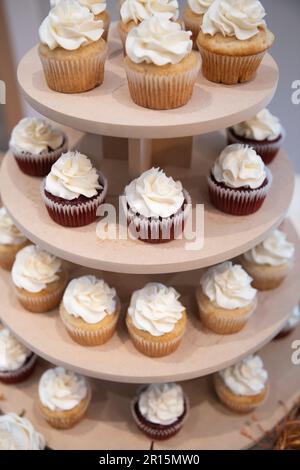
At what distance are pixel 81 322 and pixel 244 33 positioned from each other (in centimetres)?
84

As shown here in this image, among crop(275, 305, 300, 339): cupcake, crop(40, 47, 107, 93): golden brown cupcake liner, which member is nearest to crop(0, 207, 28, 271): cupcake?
crop(40, 47, 107, 93): golden brown cupcake liner

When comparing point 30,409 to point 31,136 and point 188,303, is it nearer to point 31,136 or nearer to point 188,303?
point 188,303

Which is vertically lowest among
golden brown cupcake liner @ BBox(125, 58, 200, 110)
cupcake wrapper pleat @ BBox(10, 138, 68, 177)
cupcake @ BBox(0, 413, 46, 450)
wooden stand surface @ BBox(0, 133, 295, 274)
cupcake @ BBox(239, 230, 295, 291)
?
cupcake @ BBox(0, 413, 46, 450)

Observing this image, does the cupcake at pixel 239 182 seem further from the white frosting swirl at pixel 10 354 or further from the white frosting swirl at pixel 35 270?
the white frosting swirl at pixel 10 354

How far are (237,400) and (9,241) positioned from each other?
0.93 metres

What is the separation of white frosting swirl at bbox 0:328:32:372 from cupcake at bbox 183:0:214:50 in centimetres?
114

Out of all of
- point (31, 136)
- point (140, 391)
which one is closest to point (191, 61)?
point (31, 136)

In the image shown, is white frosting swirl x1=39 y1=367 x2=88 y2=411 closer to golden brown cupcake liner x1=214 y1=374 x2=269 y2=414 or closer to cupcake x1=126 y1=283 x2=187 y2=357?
cupcake x1=126 y1=283 x2=187 y2=357

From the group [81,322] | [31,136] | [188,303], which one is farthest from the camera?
[188,303]

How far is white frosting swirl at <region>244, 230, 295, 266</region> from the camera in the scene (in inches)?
58.0

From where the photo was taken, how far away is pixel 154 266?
3.47ft

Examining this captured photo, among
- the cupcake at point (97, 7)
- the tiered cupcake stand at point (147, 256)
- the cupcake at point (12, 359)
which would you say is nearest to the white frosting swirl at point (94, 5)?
the cupcake at point (97, 7)

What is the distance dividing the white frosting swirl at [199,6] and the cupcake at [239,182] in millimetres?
384

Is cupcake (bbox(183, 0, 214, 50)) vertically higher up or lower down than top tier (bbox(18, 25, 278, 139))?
higher up
